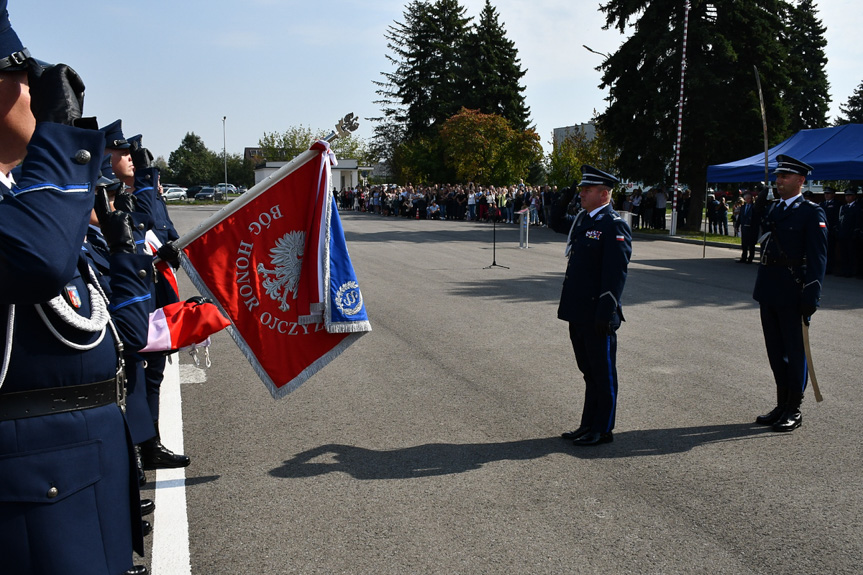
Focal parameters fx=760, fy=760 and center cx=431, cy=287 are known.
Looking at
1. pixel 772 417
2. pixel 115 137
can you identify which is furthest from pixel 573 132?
pixel 115 137

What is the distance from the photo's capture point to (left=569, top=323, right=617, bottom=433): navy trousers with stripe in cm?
550

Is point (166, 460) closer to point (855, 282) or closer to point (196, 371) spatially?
point (196, 371)

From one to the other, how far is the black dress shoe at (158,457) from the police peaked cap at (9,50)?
136 inches

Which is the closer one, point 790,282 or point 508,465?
point 508,465

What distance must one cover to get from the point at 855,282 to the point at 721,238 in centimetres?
1170

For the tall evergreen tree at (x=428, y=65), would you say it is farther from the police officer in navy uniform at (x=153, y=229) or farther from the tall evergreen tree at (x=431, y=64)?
the police officer in navy uniform at (x=153, y=229)

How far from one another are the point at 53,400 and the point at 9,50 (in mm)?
924

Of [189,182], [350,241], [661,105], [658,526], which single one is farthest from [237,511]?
[189,182]

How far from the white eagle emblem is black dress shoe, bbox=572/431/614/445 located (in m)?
2.34

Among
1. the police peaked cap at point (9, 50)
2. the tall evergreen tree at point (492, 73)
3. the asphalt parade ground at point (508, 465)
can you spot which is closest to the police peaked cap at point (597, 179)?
the asphalt parade ground at point (508, 465)

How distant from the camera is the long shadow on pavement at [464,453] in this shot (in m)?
4.95

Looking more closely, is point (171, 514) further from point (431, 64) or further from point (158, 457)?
point (431, 64)

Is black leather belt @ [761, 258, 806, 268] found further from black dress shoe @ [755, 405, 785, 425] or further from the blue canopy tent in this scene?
the blue canopy tent

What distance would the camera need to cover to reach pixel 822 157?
17.7 meters
